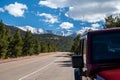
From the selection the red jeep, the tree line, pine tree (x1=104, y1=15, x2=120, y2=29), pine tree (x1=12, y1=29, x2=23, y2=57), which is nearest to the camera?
the red jeep

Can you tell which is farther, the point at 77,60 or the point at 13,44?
the point at 13,44

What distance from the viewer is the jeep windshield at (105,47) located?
5.72 metres

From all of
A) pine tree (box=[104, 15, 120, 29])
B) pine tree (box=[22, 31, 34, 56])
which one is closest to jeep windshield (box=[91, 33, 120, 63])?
pine tree (box=[104, 15, 120, 29])

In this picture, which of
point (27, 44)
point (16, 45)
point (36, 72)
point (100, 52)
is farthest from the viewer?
point (27, 44)

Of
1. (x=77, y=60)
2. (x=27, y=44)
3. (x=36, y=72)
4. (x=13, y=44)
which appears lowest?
(x=36, y=72)

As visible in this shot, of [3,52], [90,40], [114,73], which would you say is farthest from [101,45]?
[3,52]

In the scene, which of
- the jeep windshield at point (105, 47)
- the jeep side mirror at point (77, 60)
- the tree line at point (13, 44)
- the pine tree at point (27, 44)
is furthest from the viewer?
the pine tree at point (27, 44)

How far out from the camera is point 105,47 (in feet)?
19.5

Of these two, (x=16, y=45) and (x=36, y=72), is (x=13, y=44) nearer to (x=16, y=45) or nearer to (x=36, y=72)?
(x=16, y=45)

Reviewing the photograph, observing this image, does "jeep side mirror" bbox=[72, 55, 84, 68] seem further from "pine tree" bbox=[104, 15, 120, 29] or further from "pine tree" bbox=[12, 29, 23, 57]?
"pine tree" bbox=[12, 29, 23, 57]

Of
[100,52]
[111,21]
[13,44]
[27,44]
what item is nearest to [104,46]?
[100,52]

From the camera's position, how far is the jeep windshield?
572 centimetres

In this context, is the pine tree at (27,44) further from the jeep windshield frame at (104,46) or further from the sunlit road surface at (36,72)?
the jeep windshield frame at (104,46)

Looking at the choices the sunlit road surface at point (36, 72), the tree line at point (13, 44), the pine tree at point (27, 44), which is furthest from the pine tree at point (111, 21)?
the pine tree at point (27, 44)
